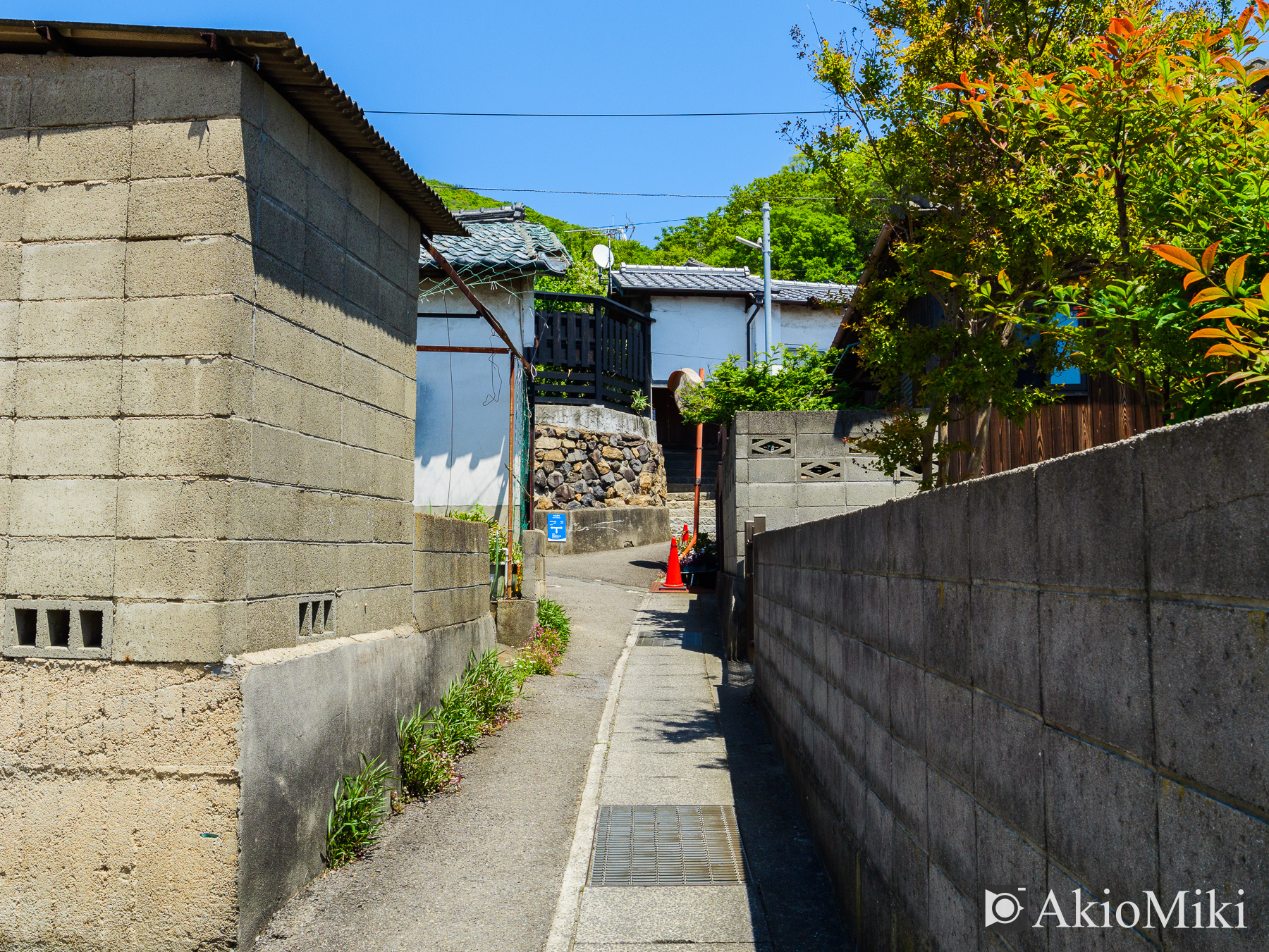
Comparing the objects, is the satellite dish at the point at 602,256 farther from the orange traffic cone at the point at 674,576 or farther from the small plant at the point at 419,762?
the small plant at the point at 419,762

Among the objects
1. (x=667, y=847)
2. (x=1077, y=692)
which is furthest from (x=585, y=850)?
(x=1077, y=692)

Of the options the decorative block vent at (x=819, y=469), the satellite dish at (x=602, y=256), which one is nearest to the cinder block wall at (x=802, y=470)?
the decorative block vent at (x=819, y=469)

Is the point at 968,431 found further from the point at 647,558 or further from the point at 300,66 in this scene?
the point at 647,558

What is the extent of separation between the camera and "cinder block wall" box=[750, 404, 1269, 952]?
5.16ft

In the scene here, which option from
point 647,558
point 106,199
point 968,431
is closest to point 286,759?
point 106,199

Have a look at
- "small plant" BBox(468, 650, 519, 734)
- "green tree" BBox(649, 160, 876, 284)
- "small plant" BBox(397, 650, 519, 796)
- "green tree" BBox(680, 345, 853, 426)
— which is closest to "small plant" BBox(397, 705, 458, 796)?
"small plant" BBox(397, 650, 519, 796)

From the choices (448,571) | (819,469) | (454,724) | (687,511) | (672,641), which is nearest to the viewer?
(454,724)

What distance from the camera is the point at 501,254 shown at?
17766 mm

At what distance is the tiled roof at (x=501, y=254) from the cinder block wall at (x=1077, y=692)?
14.3 m

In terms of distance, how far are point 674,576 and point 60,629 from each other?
542 inches

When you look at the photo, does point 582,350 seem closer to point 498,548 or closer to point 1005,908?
point 498,548

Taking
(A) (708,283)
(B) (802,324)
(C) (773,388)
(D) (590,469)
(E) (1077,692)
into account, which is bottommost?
(E) (1077,692)

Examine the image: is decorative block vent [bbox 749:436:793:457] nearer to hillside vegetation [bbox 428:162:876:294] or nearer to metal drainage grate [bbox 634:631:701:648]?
metal drainage grate [bbox 634:631:701:648]

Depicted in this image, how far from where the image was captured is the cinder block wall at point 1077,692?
5.16 ft
